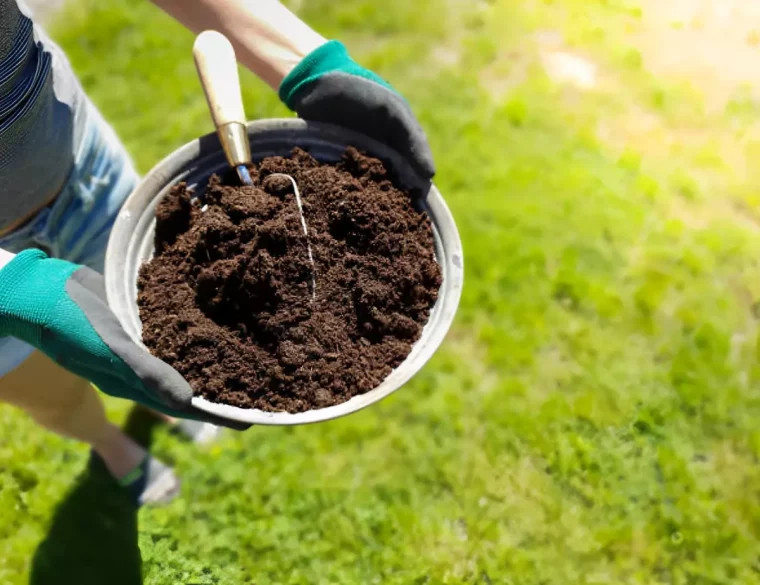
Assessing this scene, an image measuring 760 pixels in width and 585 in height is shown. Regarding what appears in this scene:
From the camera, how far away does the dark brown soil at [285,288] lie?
130 cm

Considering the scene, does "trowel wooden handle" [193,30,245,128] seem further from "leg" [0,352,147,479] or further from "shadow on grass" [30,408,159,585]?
"shadow on grass" [30,408,159,585]

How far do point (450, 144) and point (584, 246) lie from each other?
89 centimetres

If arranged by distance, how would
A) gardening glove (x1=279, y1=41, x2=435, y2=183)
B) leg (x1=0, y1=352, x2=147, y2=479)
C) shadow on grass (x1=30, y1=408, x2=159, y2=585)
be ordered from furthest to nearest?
shadow on grass (x1=30, y1=408, x2=159, y2=585) → leg (x1=0, y1=352, x2=147, y2=479) → gardening glove (x1=279, y1=41, x2=435, y2=183)

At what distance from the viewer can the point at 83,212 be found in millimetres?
1671

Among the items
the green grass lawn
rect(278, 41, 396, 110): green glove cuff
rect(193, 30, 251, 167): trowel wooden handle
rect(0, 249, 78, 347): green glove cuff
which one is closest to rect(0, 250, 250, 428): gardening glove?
rect(0, 249, 78, 347): green glove cuff

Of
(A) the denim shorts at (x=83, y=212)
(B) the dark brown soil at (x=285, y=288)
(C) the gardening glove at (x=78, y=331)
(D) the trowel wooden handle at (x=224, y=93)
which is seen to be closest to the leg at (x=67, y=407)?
(A) the denim shorts at (x=83, y=212)

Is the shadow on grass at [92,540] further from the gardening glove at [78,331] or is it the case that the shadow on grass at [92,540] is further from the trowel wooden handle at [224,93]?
the trowel wooden handle at [224,93]

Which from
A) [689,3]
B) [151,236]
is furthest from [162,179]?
[689,3]

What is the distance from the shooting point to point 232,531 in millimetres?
2223

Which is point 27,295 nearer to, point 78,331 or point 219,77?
point 78,331

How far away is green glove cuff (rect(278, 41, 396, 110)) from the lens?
1.53m

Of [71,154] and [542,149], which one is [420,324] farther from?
[542,149]

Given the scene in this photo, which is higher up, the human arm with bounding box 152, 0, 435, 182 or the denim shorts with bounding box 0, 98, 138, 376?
the human arm with bounding box 152, 0, 435, 182

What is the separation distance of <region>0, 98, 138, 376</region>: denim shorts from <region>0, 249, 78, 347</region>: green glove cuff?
0.97 feet
